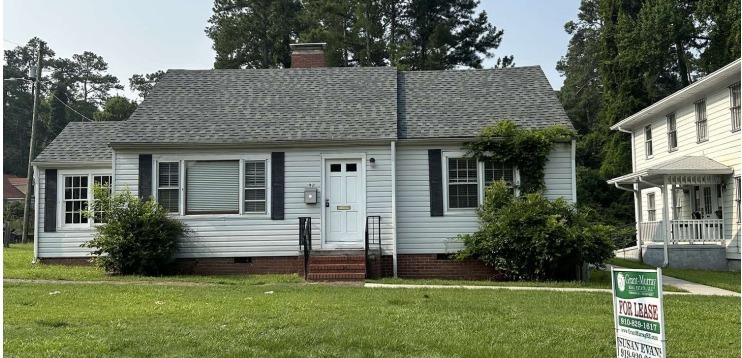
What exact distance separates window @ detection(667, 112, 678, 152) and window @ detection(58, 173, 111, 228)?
16449 millimetres

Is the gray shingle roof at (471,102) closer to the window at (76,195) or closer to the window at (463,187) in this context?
the window at (463,187)

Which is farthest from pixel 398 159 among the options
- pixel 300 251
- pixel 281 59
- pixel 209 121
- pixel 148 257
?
pixel 281 59

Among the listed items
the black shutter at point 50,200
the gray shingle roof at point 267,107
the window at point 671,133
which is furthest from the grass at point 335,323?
the window at point 671,133

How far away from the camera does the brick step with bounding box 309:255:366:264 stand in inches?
563

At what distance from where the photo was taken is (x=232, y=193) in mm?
15352

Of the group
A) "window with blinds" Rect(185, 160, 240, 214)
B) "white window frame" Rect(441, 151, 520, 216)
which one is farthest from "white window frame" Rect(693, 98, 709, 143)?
"window with blinds" Rect(185, 160, 240, 214)

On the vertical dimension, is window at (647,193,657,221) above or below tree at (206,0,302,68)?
below

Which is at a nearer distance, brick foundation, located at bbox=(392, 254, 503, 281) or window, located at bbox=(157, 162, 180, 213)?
brick foundation, located at bbox=(392, 254, 503, 281)

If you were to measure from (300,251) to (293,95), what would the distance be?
4.38 metres

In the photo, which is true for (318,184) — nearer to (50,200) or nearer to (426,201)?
(426,201)

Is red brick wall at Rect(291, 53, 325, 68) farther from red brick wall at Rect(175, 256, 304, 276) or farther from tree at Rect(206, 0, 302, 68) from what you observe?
tree at Rect(206, 0, 302, 68)

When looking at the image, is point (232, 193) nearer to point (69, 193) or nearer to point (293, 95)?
point (293, 95)

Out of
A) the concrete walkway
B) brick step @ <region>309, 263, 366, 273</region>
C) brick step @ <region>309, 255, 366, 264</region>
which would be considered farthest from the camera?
brick step @ <region>309, 255, 366, 264</region>

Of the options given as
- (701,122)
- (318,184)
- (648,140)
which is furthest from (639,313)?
(648,140)
